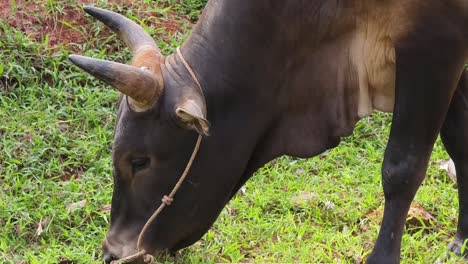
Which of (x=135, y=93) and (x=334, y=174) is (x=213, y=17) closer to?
A: (x=135, y=93)

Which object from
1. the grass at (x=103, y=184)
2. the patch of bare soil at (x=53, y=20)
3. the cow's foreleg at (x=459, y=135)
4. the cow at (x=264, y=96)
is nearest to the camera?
the cow at (x=264, y=96)

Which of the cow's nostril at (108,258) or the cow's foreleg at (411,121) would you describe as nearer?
the cow's foreleg at (411,121)

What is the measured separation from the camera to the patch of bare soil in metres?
6.94

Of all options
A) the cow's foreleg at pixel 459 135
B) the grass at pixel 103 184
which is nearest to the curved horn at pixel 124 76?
the grass at pixel 103 184

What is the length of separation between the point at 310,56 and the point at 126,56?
8.98 feet

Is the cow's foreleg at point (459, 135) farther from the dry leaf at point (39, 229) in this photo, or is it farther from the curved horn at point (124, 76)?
the dry leaf at point (39, 229)

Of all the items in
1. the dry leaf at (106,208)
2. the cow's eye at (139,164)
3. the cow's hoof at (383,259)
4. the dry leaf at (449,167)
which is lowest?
the dry leaf at (106,208)

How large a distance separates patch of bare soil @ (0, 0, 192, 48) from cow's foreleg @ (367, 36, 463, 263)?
3.22 m

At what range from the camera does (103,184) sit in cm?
574

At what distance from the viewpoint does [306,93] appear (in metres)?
4.38

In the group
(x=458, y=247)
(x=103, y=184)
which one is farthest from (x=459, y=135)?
(x=103, y=184)

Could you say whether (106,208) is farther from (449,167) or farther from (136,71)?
(449,167)

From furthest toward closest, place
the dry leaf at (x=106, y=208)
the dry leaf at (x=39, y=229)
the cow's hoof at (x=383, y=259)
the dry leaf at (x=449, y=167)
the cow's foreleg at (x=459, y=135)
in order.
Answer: the dry leaf at (x=449, y=167)
the dry leaf at (x=106, y=208)
the dry leaf at (x=39, y=229)
the cow's foreleg at (x=459, y=135)
the cow's hoof at (x=383, y=259)

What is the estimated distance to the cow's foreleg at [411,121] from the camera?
4.10 m
